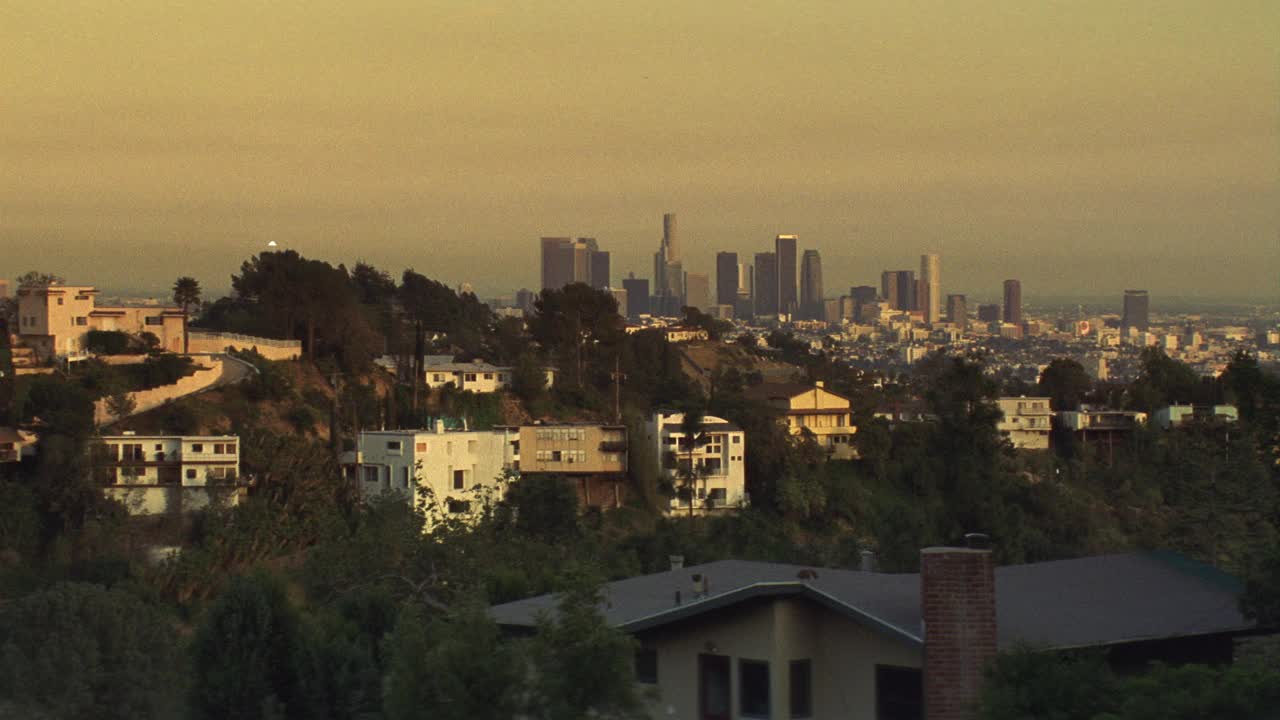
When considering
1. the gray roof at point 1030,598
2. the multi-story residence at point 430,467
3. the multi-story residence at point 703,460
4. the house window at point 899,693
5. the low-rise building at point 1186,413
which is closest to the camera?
the house window at point 899,693

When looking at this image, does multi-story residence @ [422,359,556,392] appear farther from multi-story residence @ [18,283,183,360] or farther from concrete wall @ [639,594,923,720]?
concrete wall @ [639,594,923,720]

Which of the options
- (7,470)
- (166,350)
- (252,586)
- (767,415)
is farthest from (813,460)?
(252,586)

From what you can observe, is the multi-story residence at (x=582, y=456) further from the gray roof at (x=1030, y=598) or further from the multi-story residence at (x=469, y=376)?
the gray roof at (x=1030, y=598)

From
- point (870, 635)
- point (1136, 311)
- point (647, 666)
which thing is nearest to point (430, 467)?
point (647, 666)

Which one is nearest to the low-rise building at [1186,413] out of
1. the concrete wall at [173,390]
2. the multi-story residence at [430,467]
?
the multi-story residence at [430,467]

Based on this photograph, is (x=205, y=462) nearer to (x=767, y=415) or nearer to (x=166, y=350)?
(x=166, y=350)
